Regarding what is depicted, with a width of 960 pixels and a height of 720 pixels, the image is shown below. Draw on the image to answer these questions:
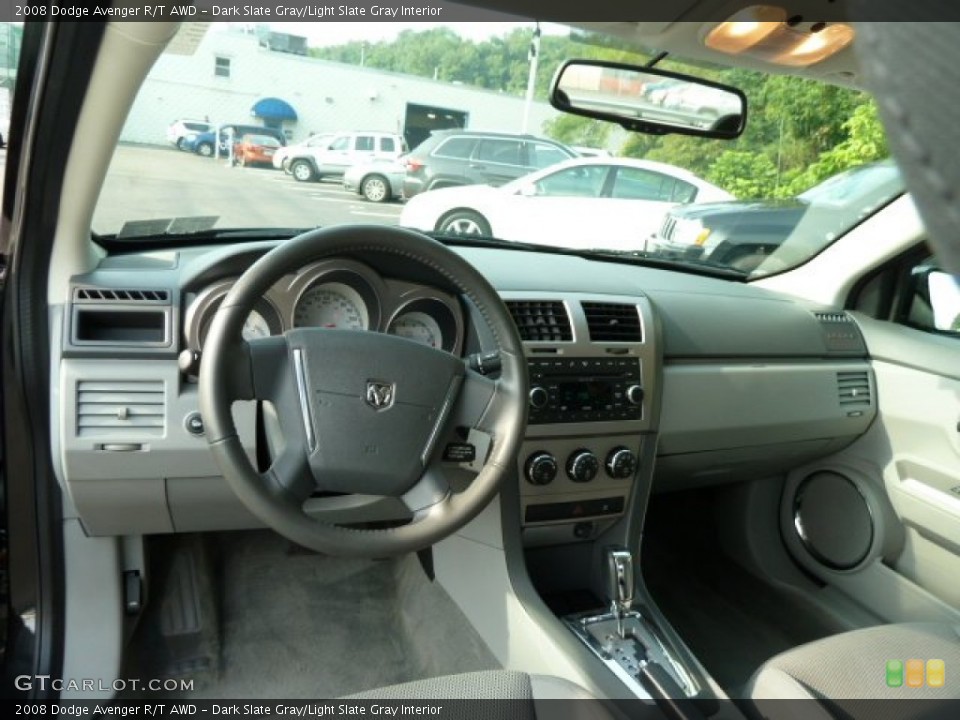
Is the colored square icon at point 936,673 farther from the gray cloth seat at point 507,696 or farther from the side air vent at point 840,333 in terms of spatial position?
the side air vent at point 840,333

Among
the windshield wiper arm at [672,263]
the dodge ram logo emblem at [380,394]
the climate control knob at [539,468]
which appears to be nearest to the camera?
the dodge ram logo emblem at [380,394]

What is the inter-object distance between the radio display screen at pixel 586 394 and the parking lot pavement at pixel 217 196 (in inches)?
27.9

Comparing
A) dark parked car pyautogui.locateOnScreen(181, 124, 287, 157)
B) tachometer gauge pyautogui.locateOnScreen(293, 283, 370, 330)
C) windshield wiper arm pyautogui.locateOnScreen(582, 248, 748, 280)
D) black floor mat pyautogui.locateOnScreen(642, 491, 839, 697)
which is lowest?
black floor mat pyautogui.locateOnScreen(642, 491, 839, 697)

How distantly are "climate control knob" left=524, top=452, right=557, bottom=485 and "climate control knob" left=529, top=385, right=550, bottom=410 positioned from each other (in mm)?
161

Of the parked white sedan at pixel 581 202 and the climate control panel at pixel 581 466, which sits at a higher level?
the parked white sedan at pixel 581 202

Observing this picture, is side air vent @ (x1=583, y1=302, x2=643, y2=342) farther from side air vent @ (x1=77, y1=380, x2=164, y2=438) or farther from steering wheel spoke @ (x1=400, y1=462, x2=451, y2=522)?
side air vent @ (x1=77, y1=380, x2=164, y2=438)

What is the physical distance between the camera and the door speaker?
9.53 ft

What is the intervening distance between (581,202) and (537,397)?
1.16m

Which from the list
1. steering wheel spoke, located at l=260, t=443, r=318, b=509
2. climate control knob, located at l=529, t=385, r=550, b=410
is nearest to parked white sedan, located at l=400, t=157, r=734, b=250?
climate control knob, located at l=529, t=385, r=550, b=410

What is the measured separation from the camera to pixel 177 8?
4.77 feet

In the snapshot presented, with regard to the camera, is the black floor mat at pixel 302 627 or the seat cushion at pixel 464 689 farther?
the black floor mat at pixel 302 627

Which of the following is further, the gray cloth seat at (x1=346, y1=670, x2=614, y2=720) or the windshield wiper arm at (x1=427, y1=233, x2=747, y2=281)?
the windshield wiper arm at (x1=427, y1=233, x2=747, y2=281)

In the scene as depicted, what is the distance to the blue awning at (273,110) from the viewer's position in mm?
2283

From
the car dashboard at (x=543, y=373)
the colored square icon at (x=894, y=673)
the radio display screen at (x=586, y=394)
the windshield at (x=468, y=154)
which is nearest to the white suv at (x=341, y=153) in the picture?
the windshield at (x=468, y=154)
